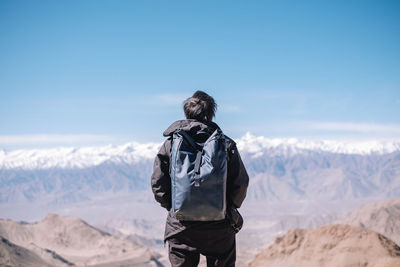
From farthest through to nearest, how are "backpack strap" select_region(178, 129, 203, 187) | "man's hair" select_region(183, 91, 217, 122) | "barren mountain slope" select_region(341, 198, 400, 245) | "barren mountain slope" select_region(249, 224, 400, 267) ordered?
"barren mountain slope" select_region(341, 198, 400, 245)
"barren mountain slope" select_region(249, 224, 400, 267)
"man's hair" select_region(183, 91, 217, 122)
"backpack strap" select_region(178, 129, 203, 187)

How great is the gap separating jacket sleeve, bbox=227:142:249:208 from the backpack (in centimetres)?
15

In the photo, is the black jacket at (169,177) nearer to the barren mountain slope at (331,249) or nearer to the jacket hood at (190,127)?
the jacket hood at (190,127)

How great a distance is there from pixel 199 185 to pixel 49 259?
2903 inches

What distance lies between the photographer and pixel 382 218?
371ft

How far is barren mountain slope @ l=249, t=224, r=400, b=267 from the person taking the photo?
95.2 feet

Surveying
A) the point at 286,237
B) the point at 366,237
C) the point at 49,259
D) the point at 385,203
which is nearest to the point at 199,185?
the point at 366,237

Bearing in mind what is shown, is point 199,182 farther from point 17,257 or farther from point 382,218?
point 382,218

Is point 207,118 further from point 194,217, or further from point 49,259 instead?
point 49,259

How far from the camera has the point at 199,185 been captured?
3.62 meters

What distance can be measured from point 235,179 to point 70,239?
117 m

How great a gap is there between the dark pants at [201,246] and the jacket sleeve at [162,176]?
348 mm

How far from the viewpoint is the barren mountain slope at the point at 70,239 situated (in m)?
98.4

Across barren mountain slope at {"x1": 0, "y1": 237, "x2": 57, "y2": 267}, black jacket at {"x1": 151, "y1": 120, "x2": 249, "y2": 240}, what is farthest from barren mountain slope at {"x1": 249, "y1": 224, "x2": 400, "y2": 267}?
barren mountain slope at {"x1": 0, "y1": 237, "x2": 57, "y2": 267}

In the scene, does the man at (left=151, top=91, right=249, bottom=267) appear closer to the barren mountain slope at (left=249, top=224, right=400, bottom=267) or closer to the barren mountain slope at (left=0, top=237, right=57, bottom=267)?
the barren mountain slope at (left=249, top=224, right=400, bottom=267)
